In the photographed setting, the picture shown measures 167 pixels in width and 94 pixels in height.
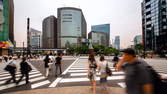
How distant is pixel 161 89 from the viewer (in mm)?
2688

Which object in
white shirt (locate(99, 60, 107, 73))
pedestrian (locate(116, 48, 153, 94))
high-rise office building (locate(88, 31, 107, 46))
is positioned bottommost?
white shirt (locate(99, 60, 107, 73))

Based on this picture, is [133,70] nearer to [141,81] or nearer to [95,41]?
[141,81]

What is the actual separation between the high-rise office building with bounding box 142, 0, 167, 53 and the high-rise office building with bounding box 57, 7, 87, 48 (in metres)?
79.5

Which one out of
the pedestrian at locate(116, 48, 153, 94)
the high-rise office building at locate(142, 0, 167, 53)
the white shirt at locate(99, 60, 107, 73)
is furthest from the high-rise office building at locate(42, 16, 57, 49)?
the pedestrian at locate(116, 48, 153, 94)

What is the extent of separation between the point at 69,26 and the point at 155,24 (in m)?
92.9

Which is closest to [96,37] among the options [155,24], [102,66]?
[155,24]

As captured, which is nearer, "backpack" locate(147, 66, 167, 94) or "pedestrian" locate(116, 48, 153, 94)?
"pedestrian" locate(116, 48, 153, 94)

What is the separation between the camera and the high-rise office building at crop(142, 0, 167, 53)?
2921 inches

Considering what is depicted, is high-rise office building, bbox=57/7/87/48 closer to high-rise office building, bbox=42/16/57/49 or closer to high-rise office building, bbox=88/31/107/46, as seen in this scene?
high-rise office building, bbox=88/31/107/46

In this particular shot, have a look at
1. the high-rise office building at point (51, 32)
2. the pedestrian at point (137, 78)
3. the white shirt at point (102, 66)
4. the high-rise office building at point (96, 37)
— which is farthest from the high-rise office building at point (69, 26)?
the pedestrian at point (137, 78)

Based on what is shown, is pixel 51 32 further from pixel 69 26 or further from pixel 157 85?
pixel 157 85

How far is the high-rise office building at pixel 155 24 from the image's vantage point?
74188 millimetres

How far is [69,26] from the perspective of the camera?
160 metres

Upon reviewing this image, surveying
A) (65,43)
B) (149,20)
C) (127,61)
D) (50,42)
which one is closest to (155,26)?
(149,20)
